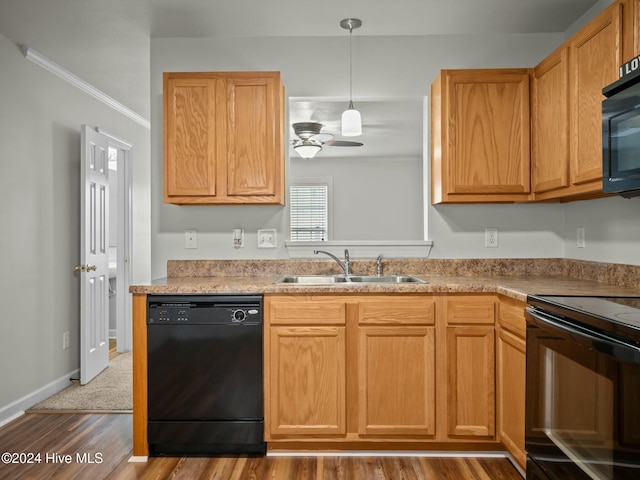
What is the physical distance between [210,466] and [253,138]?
1.73 meters

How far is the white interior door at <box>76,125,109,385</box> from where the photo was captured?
12.0 ft

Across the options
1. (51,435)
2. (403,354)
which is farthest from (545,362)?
(51,435)

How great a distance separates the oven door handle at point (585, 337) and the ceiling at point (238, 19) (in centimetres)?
177

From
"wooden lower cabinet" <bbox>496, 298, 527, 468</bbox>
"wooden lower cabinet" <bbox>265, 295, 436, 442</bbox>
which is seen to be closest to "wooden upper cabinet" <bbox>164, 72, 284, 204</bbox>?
"wooden lower cabinet" <bbox>265, 295, 436, 442</bbox>

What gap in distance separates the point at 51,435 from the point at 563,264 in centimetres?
318

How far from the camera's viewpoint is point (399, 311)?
93.0 inches

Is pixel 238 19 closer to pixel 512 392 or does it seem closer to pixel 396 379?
pixel 396 379

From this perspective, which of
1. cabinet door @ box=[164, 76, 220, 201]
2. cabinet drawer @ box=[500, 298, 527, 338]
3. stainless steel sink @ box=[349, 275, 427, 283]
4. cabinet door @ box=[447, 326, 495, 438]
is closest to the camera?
cabinet drawer @ box=[500, 298, 527, 338]

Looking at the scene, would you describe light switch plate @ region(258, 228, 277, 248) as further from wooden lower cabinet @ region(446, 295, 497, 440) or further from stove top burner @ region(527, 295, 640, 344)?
stove top burner @ region(527, 295, 640, 344)

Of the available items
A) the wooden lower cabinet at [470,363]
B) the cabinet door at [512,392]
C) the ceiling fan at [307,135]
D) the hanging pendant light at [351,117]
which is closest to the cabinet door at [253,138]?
the hanging pendant light at [351,117]

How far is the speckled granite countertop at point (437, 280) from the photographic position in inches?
89.3

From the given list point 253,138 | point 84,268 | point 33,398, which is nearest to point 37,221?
point 84,268

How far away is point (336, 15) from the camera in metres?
2.71

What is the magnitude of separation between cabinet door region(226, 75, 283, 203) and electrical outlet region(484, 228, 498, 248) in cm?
133
